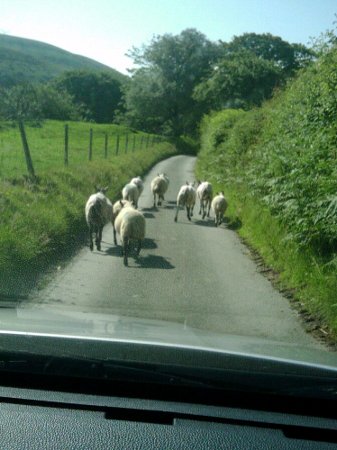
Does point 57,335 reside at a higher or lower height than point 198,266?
higher

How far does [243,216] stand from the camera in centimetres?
1689

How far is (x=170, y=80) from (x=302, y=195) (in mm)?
58771

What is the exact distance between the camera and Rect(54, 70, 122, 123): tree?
242 feet

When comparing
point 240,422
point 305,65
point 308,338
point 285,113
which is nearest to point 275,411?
point 240,422

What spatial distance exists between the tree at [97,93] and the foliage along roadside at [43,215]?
5446 cm

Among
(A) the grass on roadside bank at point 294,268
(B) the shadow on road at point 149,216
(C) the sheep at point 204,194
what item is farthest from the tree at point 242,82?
(A) the grass on roadside bank at point 294,268

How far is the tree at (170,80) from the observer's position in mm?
67500

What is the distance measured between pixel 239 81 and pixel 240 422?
44244 millimetres

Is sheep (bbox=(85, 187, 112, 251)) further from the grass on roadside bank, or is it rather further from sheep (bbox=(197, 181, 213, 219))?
sheep (bbox=(197, 181, 213, 219))

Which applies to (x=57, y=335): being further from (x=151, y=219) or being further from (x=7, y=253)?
(x=151, y=219)

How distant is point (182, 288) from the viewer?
9422 mm

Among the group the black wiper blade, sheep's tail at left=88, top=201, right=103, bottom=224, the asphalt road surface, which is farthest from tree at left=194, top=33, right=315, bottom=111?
the black wiper blade

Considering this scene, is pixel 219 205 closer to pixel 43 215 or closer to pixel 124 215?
pixel 124 215

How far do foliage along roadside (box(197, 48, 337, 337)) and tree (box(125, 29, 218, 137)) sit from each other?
4969cm
